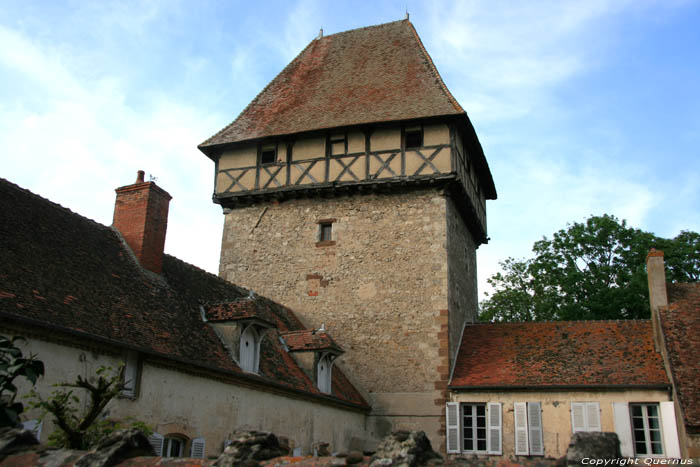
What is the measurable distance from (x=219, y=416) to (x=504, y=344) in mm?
8307

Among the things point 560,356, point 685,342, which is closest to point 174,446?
point 560,356

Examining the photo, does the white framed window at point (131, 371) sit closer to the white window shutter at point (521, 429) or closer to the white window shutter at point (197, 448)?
the white window shutter at point (197, 448)

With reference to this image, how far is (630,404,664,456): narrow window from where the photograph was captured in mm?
13914

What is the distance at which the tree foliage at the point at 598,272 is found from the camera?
22.6 metres

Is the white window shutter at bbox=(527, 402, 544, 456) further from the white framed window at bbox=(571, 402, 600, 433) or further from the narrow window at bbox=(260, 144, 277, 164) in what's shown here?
the narrow window at bbox=(260, 144, 277, 164)

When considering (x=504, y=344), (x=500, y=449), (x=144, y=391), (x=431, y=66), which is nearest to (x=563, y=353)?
(x=504, y=344)

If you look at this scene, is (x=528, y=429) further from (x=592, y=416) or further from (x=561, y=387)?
(x=592, y=416)

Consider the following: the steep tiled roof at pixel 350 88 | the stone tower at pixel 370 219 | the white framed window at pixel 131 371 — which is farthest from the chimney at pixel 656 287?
the white framed window at pixel 131 371

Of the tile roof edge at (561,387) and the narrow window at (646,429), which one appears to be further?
the tile roof edge at (561,387)

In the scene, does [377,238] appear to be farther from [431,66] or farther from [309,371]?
[431,66]

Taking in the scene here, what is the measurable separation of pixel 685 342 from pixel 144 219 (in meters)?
11.6

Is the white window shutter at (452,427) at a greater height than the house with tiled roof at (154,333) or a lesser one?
lesser

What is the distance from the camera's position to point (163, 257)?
14047 mm

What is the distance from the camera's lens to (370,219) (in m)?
17.8
